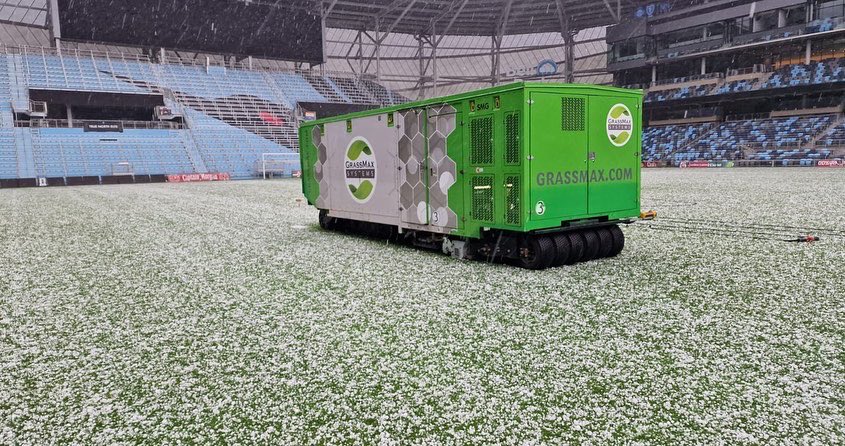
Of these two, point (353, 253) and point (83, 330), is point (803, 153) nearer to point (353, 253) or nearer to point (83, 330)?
point (353, 253)

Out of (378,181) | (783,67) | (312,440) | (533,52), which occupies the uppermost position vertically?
(533,52)

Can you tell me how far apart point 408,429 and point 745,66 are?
61197 millimetres

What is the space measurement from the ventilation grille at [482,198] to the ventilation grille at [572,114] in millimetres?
1260

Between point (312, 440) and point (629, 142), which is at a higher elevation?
point (629, 142)

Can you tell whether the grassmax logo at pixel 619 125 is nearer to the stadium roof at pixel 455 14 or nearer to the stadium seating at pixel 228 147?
the stadium seating at pixel 228 147

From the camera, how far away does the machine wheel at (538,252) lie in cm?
725

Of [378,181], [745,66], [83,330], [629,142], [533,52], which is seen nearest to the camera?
[83,330]

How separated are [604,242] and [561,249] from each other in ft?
3.12

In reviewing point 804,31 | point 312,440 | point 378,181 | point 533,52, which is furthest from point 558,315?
point 533,52

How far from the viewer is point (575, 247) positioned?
7.57 metres

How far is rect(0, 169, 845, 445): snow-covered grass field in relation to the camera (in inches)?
125

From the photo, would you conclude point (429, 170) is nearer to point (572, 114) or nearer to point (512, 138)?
point (512, 138)

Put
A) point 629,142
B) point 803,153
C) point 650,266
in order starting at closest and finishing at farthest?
point 650,266 < point 629,142 < point 803,153

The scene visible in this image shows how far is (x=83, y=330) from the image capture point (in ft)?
16.6
